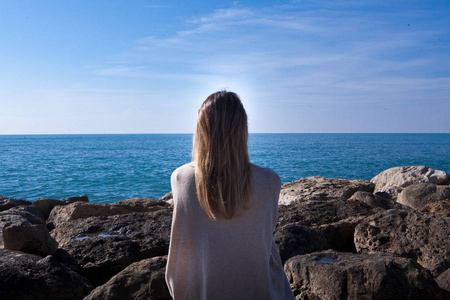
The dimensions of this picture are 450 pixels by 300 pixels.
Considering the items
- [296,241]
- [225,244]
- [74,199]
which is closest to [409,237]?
[296,241]

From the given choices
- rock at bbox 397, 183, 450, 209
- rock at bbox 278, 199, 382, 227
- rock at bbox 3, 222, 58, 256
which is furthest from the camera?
rock at bbox 397, 183, 450, 209

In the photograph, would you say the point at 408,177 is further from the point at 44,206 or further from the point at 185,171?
the point at 185,171

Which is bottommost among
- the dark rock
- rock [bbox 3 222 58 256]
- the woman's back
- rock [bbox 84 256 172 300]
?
the dark rock

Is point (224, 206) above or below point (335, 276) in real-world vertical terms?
above

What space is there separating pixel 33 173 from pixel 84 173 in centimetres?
368

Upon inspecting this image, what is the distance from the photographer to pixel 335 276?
11.6 ft

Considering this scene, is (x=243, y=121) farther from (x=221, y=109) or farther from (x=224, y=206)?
(x=224, y=206)

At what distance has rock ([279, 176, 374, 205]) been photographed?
10391mm

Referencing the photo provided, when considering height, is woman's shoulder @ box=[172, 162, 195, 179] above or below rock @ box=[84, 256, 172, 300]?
above

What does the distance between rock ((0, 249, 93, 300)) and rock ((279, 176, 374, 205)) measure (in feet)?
23.1

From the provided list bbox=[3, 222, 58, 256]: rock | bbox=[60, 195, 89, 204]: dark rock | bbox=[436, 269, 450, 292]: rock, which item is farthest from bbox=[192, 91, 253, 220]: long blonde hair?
bbox=[60, 195, 89, 204]: dark rock

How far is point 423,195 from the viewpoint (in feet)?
30.8

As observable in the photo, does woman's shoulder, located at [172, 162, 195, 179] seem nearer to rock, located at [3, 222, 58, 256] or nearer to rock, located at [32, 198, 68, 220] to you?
rock, located at [3, 222, 58, 256]

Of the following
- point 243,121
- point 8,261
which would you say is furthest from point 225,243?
point 8,261
